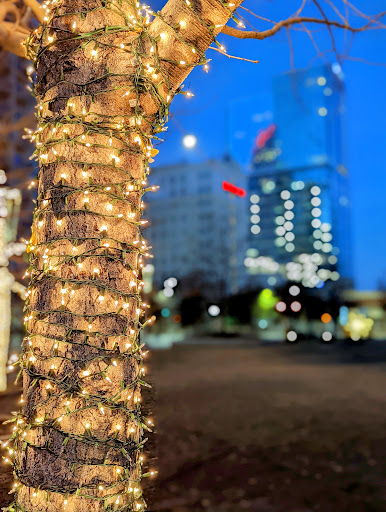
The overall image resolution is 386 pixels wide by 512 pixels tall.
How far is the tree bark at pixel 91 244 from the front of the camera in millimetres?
2199

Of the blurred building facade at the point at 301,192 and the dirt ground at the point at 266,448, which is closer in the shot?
the dirt ground at the point at 266,448

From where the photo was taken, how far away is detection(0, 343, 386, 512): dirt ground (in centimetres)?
472

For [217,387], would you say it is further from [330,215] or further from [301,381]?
[330,215]

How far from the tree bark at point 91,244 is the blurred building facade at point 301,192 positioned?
3859 inches

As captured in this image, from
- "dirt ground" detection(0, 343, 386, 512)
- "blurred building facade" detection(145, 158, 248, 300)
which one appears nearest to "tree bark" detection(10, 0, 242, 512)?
"dirt ground" detection(0, 343, 386, 512)

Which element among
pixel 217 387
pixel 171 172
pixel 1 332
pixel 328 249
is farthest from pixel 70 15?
pixel 328 249

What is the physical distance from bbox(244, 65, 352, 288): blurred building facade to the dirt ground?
89.1m

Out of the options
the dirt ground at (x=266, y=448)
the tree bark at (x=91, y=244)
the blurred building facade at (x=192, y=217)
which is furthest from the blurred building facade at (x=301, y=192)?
the tree bark at (x=91, y=244)

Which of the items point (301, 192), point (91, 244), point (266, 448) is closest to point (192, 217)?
point (301, 192)

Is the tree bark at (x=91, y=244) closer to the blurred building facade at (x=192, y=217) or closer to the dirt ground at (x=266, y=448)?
the dirt ground at (x=266, y=448)

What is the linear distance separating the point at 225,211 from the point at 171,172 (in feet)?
33.5

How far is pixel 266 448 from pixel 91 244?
17.2ft

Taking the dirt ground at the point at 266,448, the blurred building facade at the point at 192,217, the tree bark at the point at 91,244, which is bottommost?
the dirt ground at the point at 266,448

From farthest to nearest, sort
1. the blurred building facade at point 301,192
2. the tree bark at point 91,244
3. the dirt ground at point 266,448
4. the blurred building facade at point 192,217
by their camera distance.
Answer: the blurred building facade at point 301,192
the blurred building facade at point 192,217
the dirt ground at point 266,448
the tree bark at point 91,244
